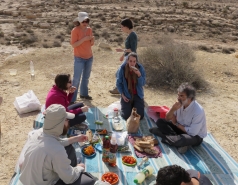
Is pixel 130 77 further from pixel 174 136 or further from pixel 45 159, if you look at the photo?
pixel 45 159

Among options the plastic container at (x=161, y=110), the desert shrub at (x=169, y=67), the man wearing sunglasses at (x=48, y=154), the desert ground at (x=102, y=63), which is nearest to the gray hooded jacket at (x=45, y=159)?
the man wearing sunglasses at (x=48, y=154)

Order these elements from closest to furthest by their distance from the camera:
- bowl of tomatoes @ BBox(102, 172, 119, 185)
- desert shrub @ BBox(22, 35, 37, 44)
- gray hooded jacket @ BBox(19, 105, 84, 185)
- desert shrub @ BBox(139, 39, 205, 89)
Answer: gray hooded jacket @ BBox(19, 105, 84, 185) < bowl of tomatoes @ BBox(102, 172, 119, 185) < desert shrub @ BBox(139, 39, 205, 89) < desert shrub @ BBox(22, 35, 37, 44)

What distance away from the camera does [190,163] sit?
13.8ft

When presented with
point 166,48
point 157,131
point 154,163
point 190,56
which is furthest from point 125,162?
point 190,56

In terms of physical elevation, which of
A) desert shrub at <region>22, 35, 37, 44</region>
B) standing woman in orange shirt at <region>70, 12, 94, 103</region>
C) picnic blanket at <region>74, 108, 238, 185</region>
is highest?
standing woman in orange shirt at <region>70, 12, 94, 103</region>

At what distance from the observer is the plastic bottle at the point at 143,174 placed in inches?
143

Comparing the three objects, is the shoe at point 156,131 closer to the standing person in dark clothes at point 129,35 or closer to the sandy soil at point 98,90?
the sandy soil at point 98,90

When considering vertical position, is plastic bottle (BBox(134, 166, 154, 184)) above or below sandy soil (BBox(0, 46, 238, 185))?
above

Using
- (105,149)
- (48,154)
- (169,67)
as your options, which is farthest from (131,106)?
(169,67)

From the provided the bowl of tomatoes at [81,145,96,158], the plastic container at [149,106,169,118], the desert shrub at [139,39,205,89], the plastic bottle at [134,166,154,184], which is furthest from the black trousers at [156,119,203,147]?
the desert shrub at [139,39,205,89]

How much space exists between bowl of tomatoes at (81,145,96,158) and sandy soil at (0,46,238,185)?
1105 millimetres

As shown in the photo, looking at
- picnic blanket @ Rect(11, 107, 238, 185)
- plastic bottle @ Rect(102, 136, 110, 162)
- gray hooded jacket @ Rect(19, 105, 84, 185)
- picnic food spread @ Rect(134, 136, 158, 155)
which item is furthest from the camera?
picnic food spread @ Rect(134, 136, 158, 155)

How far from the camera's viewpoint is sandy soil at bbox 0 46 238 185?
16.5 feet

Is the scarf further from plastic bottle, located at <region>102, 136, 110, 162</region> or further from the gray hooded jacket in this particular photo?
the gray hooded jacket
